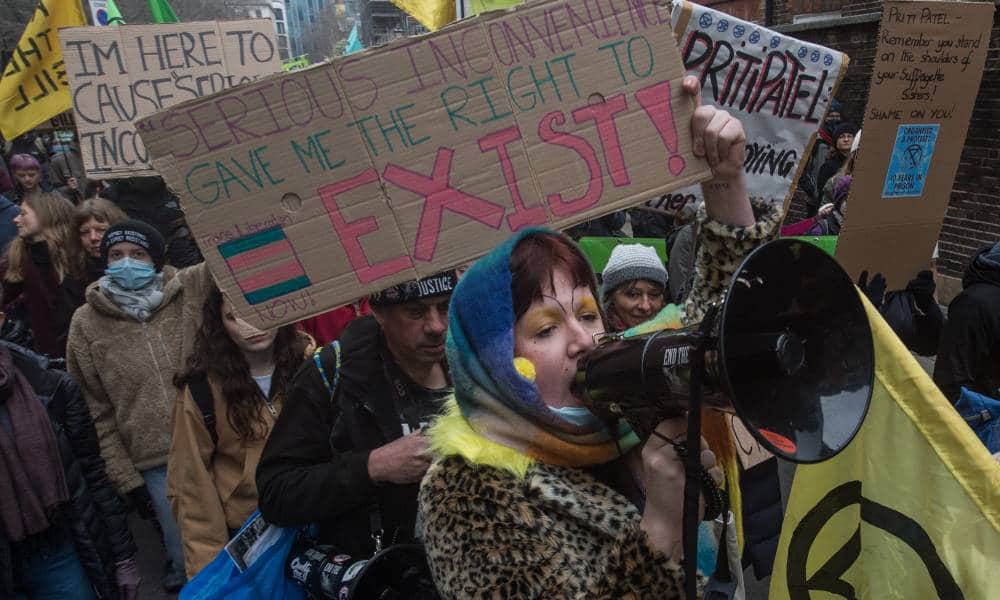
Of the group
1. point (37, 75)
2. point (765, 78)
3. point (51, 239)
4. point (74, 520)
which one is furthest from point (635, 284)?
point (37, 75)

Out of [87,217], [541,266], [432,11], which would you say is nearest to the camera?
[541,266]

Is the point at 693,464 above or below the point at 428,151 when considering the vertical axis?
below

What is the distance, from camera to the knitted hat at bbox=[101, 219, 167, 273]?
11.8 ft

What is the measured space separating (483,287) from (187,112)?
2.66 feet

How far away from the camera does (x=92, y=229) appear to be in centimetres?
450

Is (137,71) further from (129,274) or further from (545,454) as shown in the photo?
(545,454)

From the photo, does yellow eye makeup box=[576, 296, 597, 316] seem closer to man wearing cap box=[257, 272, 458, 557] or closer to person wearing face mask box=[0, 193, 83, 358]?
man wearing cap box=[257, 272, 458, 557]

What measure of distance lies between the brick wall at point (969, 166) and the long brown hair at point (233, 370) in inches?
243

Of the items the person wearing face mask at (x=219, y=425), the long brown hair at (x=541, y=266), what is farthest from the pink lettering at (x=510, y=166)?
A: the person wearing face mask at (x=219, y=425)

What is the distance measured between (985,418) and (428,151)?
1.91m

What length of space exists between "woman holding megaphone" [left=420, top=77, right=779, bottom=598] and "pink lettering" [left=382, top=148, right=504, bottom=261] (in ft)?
0.67

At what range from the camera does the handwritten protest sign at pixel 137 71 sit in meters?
3.08

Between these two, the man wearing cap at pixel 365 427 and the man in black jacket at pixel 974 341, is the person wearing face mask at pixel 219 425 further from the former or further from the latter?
the man in black jacket at pixel 974 341

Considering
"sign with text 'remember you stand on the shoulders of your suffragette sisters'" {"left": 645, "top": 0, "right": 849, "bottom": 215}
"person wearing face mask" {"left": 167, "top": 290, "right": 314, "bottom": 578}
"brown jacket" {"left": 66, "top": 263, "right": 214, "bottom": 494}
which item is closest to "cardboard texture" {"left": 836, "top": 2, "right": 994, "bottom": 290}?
"sign with text 'remember you stand on the shoulders of your suffragette sisters'" {"left": 645, "top": 0, "right": 849, "bottom": 215}
